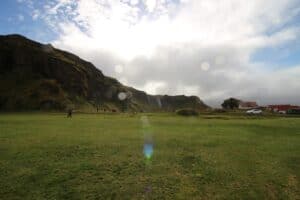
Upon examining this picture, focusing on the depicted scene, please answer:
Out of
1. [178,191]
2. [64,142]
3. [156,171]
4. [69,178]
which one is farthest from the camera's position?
[64,142]

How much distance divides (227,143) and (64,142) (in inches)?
582

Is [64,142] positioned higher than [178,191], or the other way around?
[64,142]

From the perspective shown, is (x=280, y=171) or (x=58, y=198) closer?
(x=58, y=198)

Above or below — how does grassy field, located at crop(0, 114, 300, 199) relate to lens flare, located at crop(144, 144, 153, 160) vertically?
below

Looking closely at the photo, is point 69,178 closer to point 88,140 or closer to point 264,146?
point 88,140

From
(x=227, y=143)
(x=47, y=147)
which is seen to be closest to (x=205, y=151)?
(x=227, y=143)

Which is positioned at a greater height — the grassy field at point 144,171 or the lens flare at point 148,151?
the lens flare at point 148,151

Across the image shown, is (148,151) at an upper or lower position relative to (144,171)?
upper

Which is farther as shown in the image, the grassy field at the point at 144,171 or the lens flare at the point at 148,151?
the lens flare at the point at 148,151

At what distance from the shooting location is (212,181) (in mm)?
14102

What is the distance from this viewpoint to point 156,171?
1513 centimetres

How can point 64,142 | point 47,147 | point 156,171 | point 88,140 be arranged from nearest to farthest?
point 156,171 → point 47,147 → point 64,142 → point 88,140

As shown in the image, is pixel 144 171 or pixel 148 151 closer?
pixel 144 171

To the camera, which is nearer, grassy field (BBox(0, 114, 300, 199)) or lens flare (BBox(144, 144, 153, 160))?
grassy field (BBox(0, 114, 300, 199))
